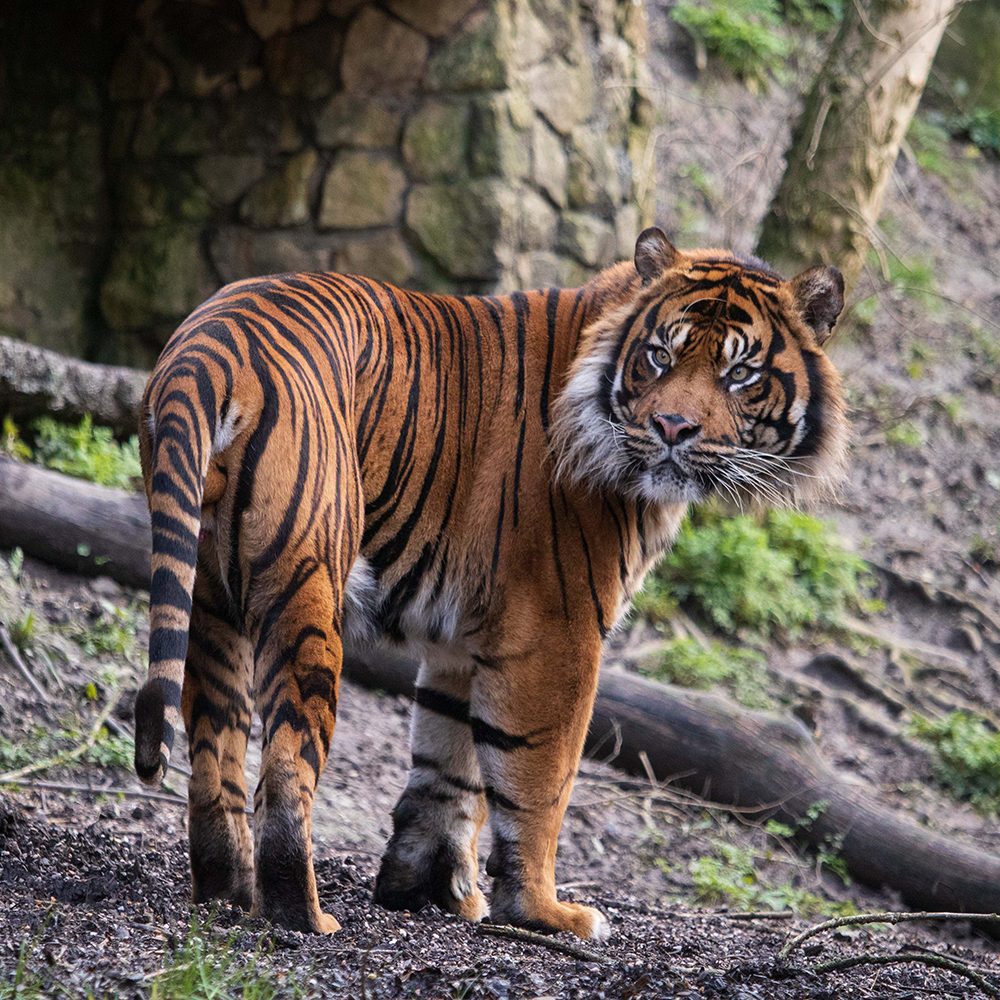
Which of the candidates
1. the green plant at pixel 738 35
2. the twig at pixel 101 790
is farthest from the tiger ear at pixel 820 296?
the green plant at pixel 738 35

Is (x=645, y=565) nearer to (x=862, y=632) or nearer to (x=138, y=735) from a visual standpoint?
(x=138, y=735)

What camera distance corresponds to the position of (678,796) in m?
6.30

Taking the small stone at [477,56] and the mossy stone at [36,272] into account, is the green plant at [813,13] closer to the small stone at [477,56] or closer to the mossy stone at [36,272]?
the small stone at [477,56]

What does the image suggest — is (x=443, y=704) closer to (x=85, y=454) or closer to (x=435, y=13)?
(x=85, y=454)

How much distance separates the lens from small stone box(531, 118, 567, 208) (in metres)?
7.74

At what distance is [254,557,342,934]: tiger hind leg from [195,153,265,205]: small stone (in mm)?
5218

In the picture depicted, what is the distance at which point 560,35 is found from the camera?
7914 millimetres

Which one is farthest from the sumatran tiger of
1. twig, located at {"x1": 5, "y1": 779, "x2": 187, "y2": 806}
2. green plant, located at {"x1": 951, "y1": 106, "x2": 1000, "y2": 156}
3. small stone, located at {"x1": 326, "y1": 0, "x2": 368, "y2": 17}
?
green plant, located at {"x1": 951, "y1": 106, "x2": 1000, "y2": 156}

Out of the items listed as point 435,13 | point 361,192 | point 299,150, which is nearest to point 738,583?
point 361,192

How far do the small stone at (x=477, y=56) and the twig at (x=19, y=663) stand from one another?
4140 mm

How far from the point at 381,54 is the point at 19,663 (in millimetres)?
4287

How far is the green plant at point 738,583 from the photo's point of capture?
8062mm

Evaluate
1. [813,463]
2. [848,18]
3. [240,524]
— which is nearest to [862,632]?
[848,18]

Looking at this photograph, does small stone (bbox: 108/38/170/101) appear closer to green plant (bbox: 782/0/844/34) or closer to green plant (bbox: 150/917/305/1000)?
green plant (bbox: 150/917/305/1000)
